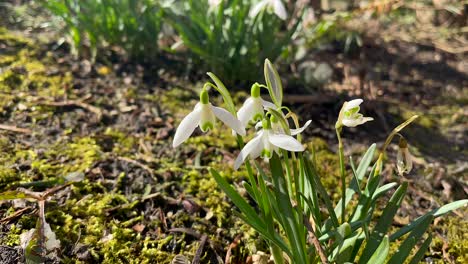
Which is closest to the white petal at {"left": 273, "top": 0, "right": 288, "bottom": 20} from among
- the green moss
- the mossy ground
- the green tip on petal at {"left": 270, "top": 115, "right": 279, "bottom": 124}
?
the mossy ground

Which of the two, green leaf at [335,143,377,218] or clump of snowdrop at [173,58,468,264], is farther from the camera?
green leaf at [335,143,377,218]

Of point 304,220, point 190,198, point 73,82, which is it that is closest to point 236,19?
point 73,82

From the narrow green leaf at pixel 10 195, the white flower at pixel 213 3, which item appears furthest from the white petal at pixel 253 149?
the white flower at pixel 213 3

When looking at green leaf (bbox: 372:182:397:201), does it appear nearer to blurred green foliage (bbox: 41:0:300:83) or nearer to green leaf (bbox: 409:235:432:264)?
green leaf (bbox: 409:235:432:264)

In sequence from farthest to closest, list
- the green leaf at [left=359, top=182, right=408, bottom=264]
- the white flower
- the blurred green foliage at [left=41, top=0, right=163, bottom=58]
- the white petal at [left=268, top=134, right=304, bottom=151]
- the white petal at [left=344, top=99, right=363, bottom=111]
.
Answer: the blurred green foliage at [left=41, top=0, right=163, bottom=58] < the white flower < the green leaf at [left=359, top=182, right=408, bottom=264] < the white petal at [left=344, top=99, right=363, bottom=111] < the white petal at [left=268, top=134, right=304, bottom=151]

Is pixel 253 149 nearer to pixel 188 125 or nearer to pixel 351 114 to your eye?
pixel 188 125

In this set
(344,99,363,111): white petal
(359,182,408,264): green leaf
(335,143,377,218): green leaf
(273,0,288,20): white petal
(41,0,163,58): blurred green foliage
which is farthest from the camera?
(41,0,163,58): blurred green foliage

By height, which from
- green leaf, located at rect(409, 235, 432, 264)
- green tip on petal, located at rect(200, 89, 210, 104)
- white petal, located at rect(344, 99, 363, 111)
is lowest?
green leaf, located at rect(409, 235, 432, 264)
